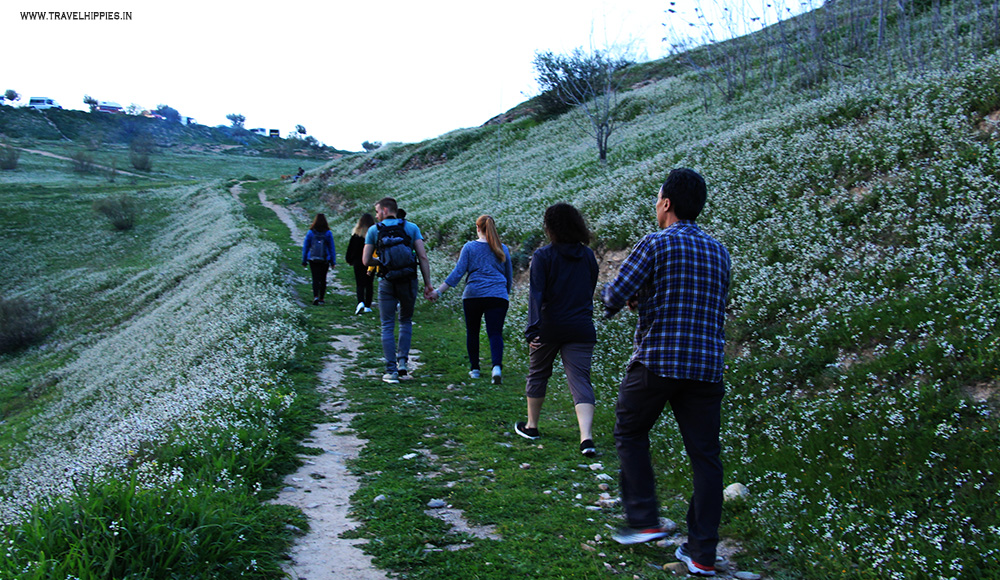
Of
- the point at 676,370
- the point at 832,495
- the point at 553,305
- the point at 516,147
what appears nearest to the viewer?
the point at 676,370

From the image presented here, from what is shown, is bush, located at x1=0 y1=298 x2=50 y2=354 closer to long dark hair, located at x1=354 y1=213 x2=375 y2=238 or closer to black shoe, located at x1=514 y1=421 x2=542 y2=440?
long dark hair, located at x1=354 y1=213 x2=375 y2=238

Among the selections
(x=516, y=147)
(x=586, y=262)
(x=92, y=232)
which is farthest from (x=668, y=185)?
(x=92, y=232)

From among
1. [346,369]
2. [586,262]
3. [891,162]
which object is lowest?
[346,369]

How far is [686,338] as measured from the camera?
3715 millimetres

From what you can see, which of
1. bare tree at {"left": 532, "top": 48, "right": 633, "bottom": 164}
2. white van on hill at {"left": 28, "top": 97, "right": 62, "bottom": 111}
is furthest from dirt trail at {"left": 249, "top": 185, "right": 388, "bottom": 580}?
white van on hill at {"left": 28, "top": 97, "right": 62, "bottom": 111}

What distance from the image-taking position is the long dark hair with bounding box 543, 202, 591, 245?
18.9 feet

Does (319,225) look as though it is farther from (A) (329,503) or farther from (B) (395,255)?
(A) (329,503)

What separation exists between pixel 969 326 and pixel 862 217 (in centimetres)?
305

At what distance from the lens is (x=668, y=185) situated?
3943 millimetres

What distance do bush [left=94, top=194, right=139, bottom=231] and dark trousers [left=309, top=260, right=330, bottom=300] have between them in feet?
117

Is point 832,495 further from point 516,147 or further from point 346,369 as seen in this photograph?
point 516,147

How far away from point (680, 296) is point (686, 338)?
246 mm

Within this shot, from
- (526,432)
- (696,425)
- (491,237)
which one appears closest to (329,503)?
(526,432)

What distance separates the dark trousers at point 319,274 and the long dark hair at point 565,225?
965 cm
